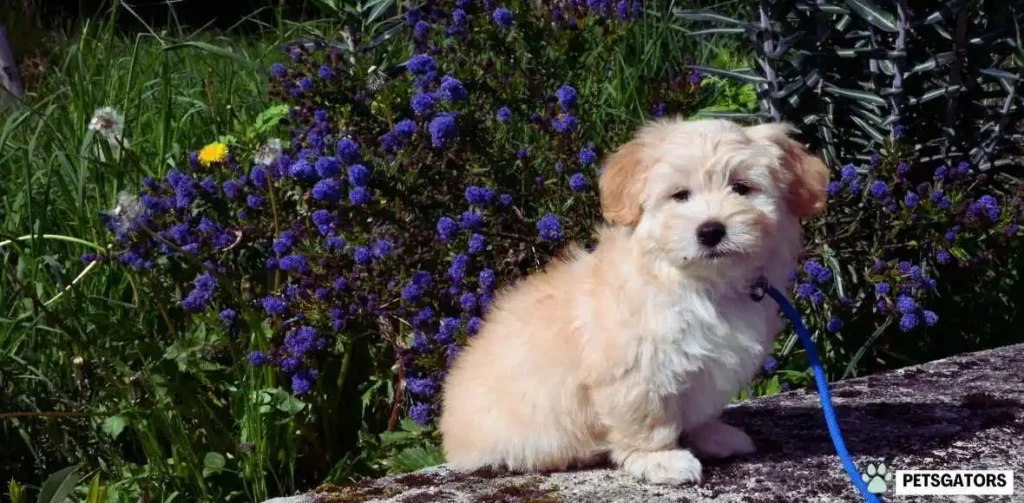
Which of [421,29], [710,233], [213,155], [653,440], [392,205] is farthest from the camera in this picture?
Answer: [213,155]

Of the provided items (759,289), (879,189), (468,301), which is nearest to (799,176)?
(759,289)

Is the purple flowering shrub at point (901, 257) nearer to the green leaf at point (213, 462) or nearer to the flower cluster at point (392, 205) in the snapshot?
the flower cluster at point (392, 205)

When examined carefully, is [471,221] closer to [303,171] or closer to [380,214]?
[380,214]

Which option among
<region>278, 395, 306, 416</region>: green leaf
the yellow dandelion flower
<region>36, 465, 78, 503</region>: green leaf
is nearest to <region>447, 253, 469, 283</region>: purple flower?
<region>278, 395, 306, 416</region>: green leaf

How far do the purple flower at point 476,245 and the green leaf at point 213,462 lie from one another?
1079mm

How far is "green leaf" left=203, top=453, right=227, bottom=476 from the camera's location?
342cm

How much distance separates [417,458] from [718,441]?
1096 mm

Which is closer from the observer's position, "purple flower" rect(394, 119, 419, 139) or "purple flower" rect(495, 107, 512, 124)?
"purple flower" rect(394, 119, 419, 139)

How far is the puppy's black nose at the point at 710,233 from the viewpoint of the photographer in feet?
8.11

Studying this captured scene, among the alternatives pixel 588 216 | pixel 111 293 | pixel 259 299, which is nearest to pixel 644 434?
pixel 588 216

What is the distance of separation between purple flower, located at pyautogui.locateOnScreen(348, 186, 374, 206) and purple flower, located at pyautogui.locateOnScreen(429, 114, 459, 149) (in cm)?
31

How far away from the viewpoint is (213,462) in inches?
135

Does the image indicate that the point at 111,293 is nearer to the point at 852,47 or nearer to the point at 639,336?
the point at 639,336

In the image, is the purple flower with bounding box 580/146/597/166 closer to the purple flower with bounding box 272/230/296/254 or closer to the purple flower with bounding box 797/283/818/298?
the purple flower with bounding box 797/283/818/298
